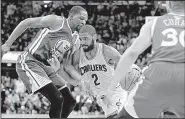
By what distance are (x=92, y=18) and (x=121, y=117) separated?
1500 centimetres

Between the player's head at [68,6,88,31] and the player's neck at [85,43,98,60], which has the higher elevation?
the player's head at [68,6,88,31]

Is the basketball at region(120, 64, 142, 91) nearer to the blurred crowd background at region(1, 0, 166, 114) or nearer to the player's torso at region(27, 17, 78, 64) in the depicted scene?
the player's torso at region(27, 17, 78, 64)

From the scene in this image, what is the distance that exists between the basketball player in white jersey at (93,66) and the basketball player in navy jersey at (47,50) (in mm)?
329

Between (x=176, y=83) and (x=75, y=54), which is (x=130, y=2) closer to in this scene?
(x=75, y=54)

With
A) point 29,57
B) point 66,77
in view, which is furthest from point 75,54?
point 29,57

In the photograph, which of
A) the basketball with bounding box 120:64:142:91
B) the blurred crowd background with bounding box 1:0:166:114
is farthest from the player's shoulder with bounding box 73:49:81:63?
the blurred crowd background with bounding box 1:0:166:114

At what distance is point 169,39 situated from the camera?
312 cm

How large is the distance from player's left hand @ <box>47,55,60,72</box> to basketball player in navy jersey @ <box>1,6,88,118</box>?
0.05 meters

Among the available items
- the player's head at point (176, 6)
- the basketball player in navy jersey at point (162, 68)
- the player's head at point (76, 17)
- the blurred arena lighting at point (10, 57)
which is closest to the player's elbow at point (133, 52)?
the basketball player in navy jersey at point (162, 68)

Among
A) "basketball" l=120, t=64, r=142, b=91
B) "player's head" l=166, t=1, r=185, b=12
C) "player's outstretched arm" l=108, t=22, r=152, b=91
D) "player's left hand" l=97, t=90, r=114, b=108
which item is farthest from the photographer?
"player's left hand" l=97, t=90, r=114, b=108

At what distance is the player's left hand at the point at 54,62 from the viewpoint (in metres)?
5.46

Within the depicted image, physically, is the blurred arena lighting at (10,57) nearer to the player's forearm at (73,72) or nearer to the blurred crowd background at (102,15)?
the blurred crowd background at (102,15)

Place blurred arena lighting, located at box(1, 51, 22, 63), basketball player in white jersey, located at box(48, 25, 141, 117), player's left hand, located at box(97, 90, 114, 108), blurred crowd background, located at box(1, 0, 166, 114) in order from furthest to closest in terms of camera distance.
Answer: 1. blurred crowd background, located at box(1, 0, 166, 114)
2. blurred arena lighting, located at box(1, 51, 22, 63)
3. player's left hand, located at box(97, 90, 114, 108)
4. basketball player in white jersey, located at box(48, 25, 141, 117)

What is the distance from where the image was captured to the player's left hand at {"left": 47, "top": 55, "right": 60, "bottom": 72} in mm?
5461
